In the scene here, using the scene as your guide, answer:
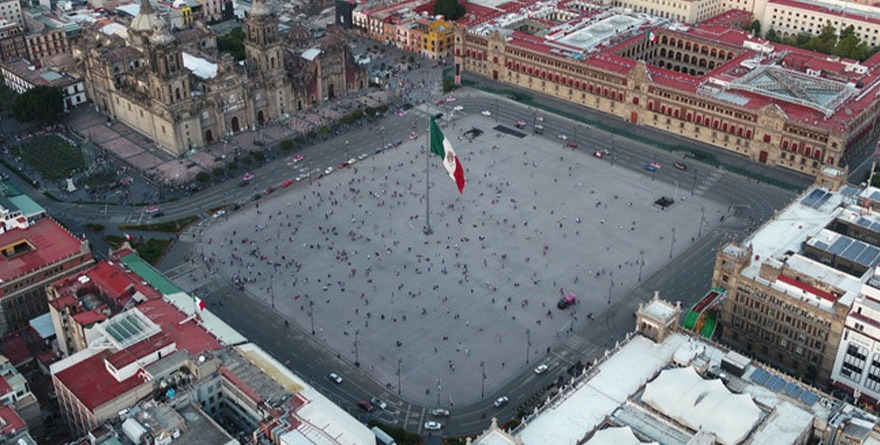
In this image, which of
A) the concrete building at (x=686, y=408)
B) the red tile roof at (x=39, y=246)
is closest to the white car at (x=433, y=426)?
the concrete building at (x=686, y=408)

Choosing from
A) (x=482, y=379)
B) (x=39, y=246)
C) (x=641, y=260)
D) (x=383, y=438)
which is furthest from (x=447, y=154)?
(x=39, y=246)

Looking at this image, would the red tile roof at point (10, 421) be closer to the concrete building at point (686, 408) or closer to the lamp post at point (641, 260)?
the concrete building at point (686, 408)

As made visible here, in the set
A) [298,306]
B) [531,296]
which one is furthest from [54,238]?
[531,296]

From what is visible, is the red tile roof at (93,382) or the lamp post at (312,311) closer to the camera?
the red tile roof at (93,382)

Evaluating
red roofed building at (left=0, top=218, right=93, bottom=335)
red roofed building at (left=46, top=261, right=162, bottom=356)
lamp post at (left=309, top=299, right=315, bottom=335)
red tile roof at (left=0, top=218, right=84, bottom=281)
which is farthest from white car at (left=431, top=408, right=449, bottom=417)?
red tile roof at (left=0, top=218, right=84, bottom=281)

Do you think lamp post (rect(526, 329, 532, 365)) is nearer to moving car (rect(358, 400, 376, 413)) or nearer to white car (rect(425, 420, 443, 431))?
white car (rect(425, 420, 443, 431))

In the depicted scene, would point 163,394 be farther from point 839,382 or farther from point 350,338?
point 839,382

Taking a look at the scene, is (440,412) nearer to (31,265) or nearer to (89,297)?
(89,297)
